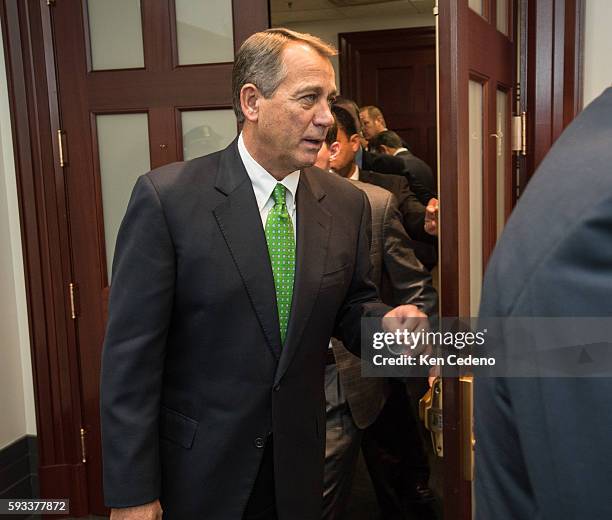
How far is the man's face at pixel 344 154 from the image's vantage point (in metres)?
2.64

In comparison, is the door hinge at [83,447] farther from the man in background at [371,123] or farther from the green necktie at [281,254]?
the man in background at [371,123]

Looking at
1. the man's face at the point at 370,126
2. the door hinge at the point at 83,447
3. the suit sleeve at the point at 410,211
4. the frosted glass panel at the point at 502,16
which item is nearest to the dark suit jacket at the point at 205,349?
the frosted glass panel at the point at 502,16

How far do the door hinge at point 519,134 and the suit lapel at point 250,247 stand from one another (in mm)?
920

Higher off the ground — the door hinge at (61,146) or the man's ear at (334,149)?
the door hinge at (61,146)

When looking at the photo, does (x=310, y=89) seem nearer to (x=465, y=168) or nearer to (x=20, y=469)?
(x=465, y=168)

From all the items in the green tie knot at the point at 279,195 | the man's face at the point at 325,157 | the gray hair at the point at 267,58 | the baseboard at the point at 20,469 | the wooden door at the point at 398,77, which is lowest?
the baseboard at the point at 20,469

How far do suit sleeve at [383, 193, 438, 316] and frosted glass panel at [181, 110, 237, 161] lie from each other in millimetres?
635

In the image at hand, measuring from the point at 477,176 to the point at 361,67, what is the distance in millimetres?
5544

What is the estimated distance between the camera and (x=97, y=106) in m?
2.54

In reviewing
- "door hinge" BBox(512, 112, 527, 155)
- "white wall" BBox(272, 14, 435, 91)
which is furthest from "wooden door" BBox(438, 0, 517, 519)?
"white wall" BBox(272, 14, 435, 91)

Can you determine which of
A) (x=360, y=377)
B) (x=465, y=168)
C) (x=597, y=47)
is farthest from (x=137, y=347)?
(x=597, y=47)

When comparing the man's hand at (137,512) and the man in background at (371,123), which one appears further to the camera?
the man in background at (371,123)

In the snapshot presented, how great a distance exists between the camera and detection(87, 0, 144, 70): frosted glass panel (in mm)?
2449

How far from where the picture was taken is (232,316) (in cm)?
151
